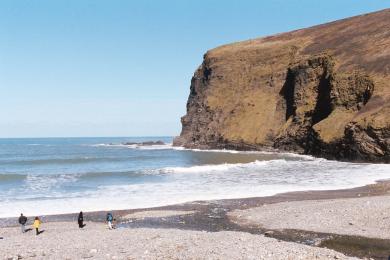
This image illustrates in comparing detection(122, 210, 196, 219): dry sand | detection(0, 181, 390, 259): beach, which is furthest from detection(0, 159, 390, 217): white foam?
detection(0, 181, 390, 259): beach

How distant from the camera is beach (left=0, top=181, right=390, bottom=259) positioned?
16.3 metres

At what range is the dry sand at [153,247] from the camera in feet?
51.3

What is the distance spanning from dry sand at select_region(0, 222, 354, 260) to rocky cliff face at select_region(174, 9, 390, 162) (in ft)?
145

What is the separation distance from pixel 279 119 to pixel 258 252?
77664mm

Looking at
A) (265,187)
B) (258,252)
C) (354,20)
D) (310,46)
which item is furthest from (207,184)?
(354,20)

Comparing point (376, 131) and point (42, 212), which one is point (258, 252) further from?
point (376, 131)

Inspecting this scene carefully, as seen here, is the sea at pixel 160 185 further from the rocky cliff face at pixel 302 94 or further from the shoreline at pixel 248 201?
the rocky cliff face at pixel 302 94

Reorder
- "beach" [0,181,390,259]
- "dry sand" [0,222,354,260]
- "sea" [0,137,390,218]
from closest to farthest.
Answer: "dry sand" [0,222,354,260], "beach" [0,181,390,259], "sea" [0,137,390,218]

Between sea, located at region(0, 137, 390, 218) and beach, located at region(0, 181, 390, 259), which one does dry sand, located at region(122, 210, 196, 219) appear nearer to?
beach, located at region(0, 181, 390, 259)

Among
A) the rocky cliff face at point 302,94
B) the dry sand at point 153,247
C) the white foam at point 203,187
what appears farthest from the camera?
the rocky cliff face at point 302,94

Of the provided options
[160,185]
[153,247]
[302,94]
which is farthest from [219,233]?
[302,94]

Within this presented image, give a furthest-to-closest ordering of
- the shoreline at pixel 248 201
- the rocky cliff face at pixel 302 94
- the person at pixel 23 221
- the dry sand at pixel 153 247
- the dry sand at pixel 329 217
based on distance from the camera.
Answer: the rocky cliff face at pixel 302 94
the shoreline at pixel 248 201
the person at pixel 23 221
the dry sand at pixel 329 217
the dry sand at pixel 153 247

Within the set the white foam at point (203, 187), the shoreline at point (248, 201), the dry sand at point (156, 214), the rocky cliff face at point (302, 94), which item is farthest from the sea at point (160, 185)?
the rocky cliff face at point (302, 94)

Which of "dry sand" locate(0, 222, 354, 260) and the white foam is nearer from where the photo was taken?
"dry sand" locate(0, 222, 354, 260)
